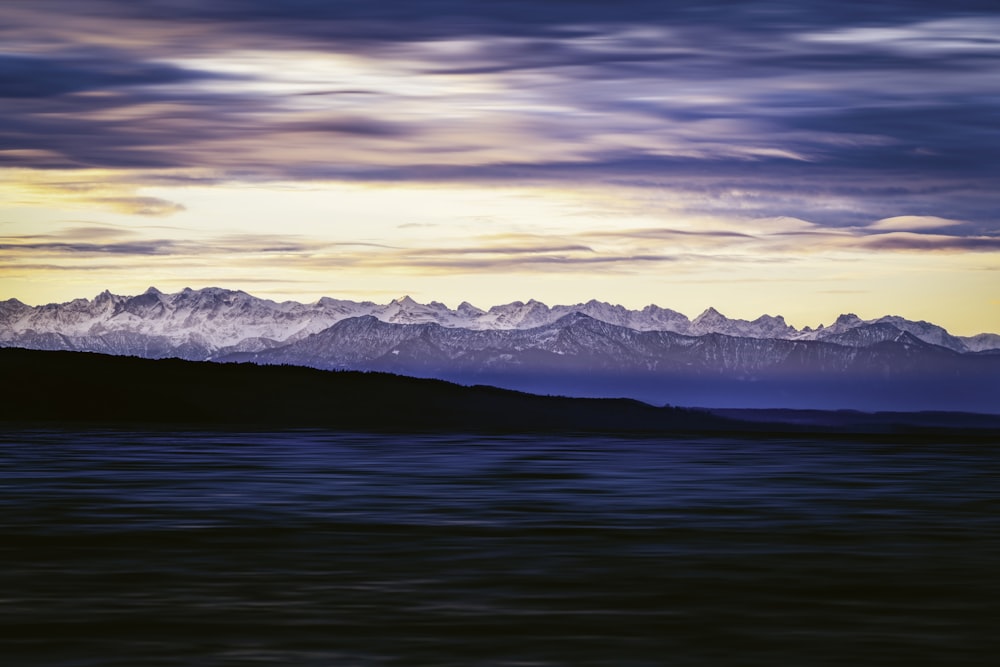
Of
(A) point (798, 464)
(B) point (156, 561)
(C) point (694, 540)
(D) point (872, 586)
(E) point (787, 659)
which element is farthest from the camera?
(A) point (798, 464)

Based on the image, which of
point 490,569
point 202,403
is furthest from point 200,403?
point 490,569

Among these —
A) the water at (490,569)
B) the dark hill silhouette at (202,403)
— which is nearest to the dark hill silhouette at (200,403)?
the dark hill silhouette at (202,403)

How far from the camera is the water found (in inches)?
766

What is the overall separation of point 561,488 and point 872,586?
22.7 m

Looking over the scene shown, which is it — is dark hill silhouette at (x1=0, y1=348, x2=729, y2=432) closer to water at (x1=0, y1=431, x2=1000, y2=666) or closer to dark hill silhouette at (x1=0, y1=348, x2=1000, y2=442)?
dark hill silhouette at (x1=0, y1=348, x2=1000, y2=442)

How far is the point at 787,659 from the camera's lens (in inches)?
733

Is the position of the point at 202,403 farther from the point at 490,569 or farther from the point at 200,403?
the point at 490,569

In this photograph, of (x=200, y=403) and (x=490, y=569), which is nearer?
(x=490, y=569)

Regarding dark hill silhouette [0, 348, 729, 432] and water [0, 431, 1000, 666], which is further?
dark hill silhouette [0, 348, 729, 432]

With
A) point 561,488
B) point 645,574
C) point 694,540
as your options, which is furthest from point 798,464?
point 645,574

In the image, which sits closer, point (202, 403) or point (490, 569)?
point (490, 569)

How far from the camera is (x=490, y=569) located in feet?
87.4

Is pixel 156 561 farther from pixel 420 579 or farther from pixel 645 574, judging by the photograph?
pixel 645 574

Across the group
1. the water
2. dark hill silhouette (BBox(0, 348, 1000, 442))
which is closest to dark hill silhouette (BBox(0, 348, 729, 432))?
dark hill silhouette (BBox(0, 348, 1000, 442))
